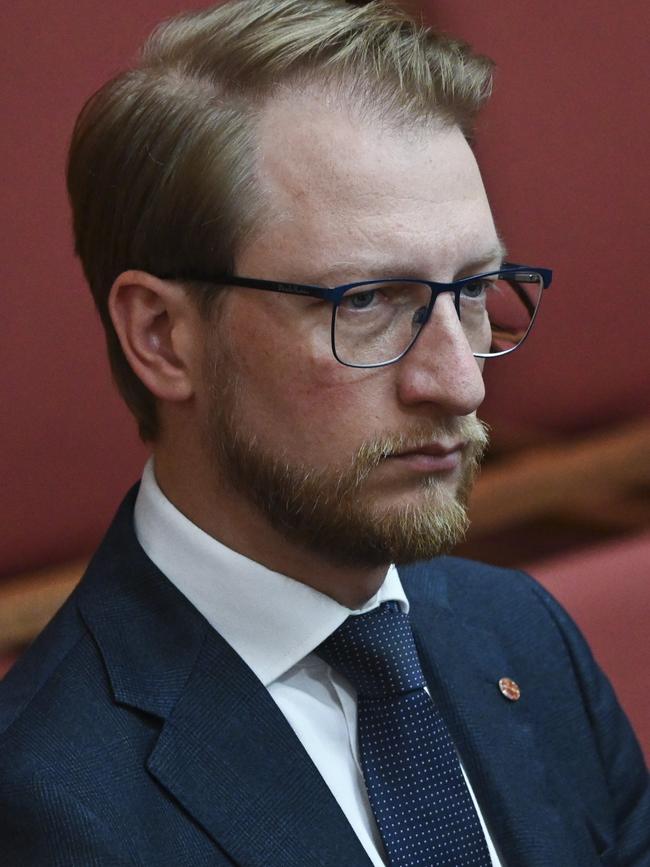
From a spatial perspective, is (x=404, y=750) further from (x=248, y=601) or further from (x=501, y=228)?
(x=501, y=228)

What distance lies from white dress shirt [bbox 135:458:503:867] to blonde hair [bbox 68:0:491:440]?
3.1 inches

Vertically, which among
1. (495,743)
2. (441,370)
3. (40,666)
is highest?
(441,370)

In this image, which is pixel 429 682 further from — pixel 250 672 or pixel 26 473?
pixel 26 473

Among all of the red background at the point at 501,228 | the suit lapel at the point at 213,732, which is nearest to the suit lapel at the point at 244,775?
the suit lapel at the point at 213,732

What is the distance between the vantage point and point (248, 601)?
24.5 inches

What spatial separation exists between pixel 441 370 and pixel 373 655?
0.14 m

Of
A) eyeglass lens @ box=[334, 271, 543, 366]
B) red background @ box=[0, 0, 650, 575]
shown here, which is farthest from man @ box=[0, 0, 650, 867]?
red background @ box=[0, 0, 650, 575]

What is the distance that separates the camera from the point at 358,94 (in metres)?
0.61

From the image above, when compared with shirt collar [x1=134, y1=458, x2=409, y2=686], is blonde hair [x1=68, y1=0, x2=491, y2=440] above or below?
above

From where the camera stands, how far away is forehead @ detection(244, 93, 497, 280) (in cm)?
59

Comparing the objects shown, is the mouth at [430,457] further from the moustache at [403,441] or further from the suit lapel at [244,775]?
the suit lapel at [244,775]

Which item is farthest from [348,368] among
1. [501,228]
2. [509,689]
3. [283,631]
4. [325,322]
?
[501,228]

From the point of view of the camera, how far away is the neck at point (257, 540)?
631 millimetres

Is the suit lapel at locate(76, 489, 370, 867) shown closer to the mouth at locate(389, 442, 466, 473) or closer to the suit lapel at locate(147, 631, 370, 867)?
the suit lapel at locate(147, 631, 370, 867)
